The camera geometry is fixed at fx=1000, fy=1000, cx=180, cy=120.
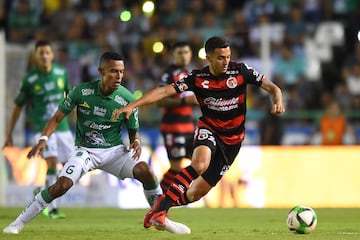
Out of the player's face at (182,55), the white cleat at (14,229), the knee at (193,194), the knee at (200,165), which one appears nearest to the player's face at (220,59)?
the knee at (200,165)

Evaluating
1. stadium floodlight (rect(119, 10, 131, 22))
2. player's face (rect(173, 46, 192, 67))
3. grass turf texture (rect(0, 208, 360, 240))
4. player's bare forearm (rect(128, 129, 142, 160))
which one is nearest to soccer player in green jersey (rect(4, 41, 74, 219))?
grass turf texture (rect(0, 208, 360, 240))

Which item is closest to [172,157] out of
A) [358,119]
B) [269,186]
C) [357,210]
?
[357,210]

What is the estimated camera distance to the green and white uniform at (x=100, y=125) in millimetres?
10977

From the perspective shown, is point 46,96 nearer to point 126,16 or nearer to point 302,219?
point 302,219

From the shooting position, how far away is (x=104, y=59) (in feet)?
35.6

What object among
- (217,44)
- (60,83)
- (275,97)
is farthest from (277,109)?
(60,83)

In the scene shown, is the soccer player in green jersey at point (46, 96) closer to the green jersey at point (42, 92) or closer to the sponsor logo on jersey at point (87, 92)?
the green jersey at point (42, 92)

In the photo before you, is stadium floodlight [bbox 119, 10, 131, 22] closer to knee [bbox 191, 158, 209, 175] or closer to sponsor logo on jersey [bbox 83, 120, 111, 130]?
sponsor logo on jersey [bbox 83, 120, 111, 130]

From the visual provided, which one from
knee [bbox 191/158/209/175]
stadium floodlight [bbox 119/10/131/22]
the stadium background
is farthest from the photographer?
stadium floodlight [bbox 119/10/131/22]

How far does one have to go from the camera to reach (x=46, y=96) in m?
14.5

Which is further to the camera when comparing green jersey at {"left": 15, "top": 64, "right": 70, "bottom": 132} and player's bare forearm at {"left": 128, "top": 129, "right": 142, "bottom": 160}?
green jersey at {"left": 15, "top": 64, "right": 70, "bottom": 132}

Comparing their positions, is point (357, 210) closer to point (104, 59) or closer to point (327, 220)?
point (327, 220)

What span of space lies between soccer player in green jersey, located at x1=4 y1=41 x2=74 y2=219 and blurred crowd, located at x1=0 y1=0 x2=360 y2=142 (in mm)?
5911

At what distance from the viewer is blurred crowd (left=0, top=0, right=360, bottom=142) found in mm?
21000
